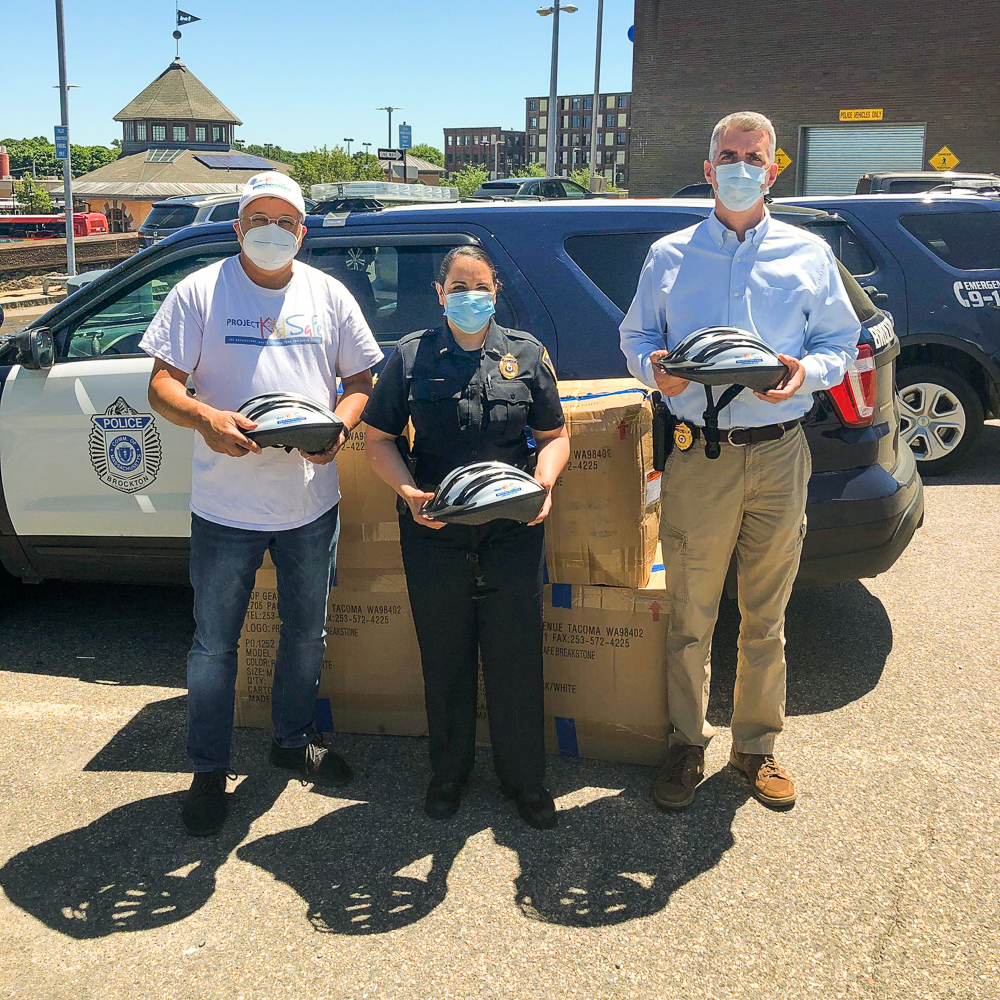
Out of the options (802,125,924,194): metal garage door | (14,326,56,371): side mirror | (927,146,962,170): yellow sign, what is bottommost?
(14,326,56,371): side mirror

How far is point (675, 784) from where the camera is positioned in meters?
3.28

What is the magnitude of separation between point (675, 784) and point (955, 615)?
2261 mm

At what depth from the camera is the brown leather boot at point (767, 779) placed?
10.7 ft

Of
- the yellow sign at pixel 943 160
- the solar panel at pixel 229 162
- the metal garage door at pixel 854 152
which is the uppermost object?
the solar panel at pixel 229 162

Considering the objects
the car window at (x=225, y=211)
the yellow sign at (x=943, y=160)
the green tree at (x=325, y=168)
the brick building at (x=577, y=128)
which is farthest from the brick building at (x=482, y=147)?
the car window at (x=225, y=211)

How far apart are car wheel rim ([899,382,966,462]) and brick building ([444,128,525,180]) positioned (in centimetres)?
15411

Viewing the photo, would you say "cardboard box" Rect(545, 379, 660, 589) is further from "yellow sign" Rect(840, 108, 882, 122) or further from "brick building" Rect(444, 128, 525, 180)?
"brick building" Rect(444, 128, 525, 180)

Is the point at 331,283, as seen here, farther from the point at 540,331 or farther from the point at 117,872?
the point at 117,872

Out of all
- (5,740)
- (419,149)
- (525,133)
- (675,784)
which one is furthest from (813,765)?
(525,133)

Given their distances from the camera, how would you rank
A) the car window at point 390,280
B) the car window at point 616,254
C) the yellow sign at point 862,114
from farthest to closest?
the yellow sign at point 862,114, the car window at point 390,280, the car window at point 616,254

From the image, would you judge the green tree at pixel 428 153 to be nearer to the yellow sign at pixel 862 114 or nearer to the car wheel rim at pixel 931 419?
the yellow sign at pixel 862 114

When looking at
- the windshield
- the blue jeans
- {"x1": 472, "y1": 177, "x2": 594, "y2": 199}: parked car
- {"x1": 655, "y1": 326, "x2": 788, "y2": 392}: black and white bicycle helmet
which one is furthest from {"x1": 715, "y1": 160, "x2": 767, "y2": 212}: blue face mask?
{"x1": 472, "y1": 177, "x2": 594, "y2": 199}: parked car

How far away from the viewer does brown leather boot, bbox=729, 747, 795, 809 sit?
3.27 meters

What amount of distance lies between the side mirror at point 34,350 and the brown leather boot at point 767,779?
3.08 meters
